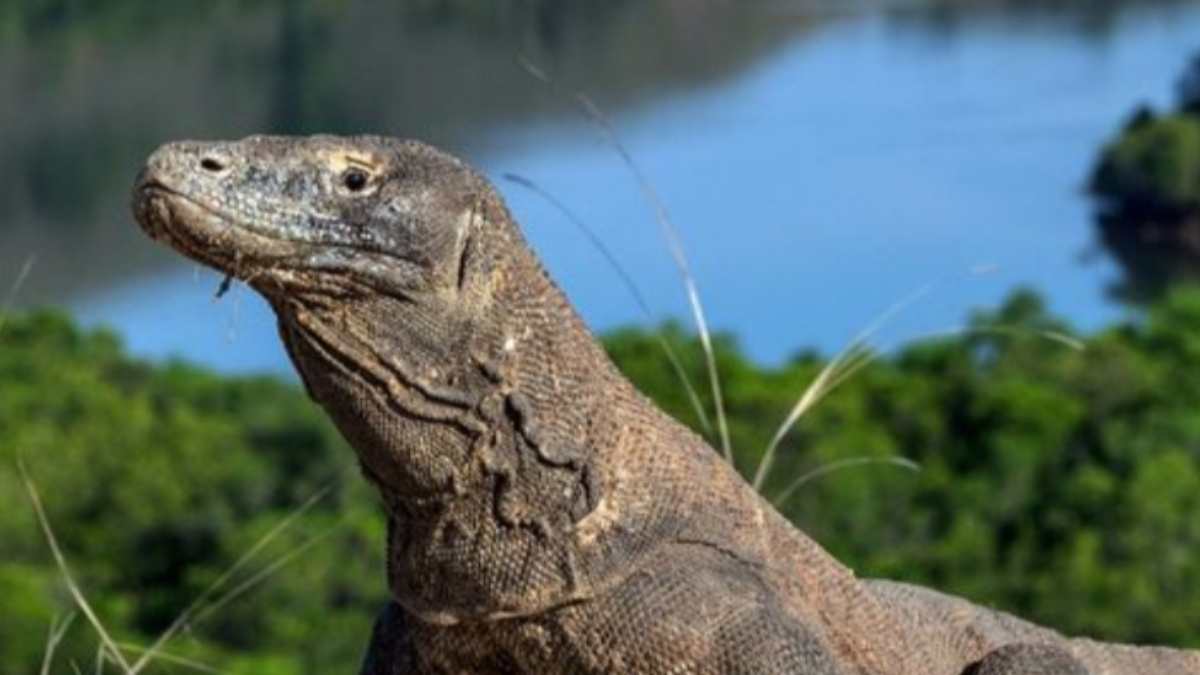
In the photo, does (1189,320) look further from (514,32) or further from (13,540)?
(514,32)

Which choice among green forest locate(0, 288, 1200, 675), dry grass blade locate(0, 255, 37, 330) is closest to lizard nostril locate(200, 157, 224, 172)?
dry grass blade locate(0, 255, 37, 330)

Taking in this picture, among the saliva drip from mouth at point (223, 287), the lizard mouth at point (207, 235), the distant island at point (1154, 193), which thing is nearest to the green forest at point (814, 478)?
the distant island at point (1154, 193)

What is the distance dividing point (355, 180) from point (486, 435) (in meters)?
0.30

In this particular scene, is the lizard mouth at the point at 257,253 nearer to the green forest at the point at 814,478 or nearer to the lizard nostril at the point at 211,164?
the lizard nostril at the point at 211,164

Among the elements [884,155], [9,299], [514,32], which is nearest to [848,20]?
[514,32]

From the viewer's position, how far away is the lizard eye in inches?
116

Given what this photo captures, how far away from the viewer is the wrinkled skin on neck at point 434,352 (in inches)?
114

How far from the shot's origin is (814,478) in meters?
20.2

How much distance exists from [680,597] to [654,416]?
0.22 metres

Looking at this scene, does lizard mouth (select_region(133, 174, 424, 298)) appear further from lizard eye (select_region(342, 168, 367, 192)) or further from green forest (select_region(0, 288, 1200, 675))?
green forest (select_region(0, 288, 1200, 675))

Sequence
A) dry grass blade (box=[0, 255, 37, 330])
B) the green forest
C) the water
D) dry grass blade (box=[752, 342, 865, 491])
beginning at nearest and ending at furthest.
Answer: dry grass blade (box=[0, 255, 37, 330]), dry grass blade (box=[752, 342, 865, 491]), the green forest, the water

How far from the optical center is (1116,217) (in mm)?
47750

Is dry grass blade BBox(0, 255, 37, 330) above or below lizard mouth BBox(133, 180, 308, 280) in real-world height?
below

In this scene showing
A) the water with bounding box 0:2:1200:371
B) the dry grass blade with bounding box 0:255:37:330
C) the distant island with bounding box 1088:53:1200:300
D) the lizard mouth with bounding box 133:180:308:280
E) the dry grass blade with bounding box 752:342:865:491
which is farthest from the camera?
the distant island with bounding box 1088:53:1200:300
